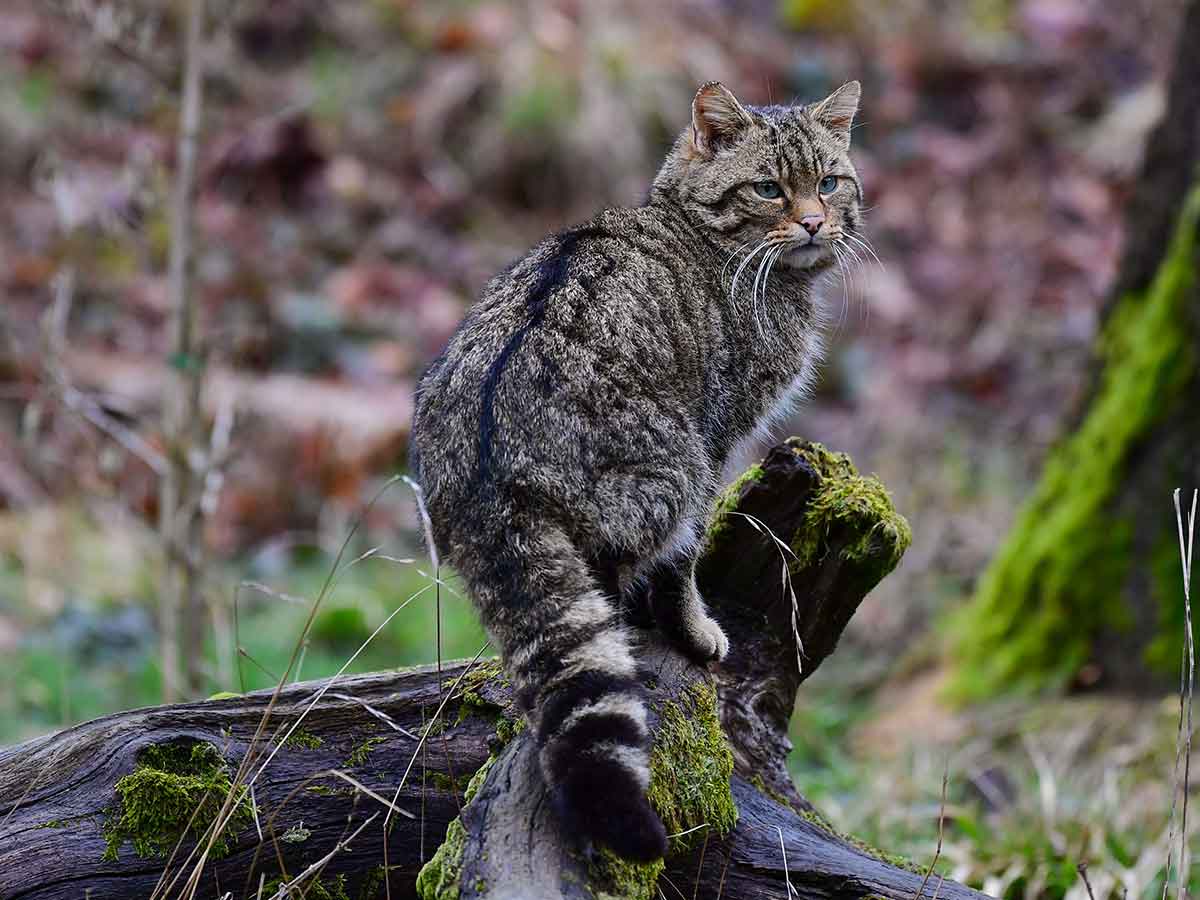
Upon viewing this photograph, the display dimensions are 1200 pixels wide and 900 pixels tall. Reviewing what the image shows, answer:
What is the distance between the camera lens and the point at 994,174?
10609 mm

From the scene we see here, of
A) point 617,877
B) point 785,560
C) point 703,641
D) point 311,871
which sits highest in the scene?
point 785,560

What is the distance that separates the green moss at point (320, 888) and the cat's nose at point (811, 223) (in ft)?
6.87

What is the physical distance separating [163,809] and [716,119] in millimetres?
2394

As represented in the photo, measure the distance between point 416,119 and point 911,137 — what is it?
4.18 m

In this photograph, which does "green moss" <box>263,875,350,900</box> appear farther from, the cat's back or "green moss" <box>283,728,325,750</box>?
the cat's back

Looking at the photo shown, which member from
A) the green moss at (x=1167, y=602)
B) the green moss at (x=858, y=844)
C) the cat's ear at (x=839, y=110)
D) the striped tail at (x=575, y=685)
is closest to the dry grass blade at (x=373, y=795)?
the striped tail at (x=575, y=685)

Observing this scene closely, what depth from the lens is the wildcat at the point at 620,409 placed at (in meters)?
2.55

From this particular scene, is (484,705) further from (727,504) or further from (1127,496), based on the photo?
(1127,496)

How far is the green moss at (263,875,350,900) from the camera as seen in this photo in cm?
271

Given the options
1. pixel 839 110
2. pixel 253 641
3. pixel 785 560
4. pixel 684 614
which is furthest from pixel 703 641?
pixel 253 641

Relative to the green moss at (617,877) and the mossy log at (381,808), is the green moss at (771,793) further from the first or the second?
the green moss at (617,877)

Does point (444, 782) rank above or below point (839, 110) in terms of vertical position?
A: below

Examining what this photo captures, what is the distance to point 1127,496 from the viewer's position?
5344mm

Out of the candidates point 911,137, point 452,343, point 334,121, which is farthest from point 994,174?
point 452,343
